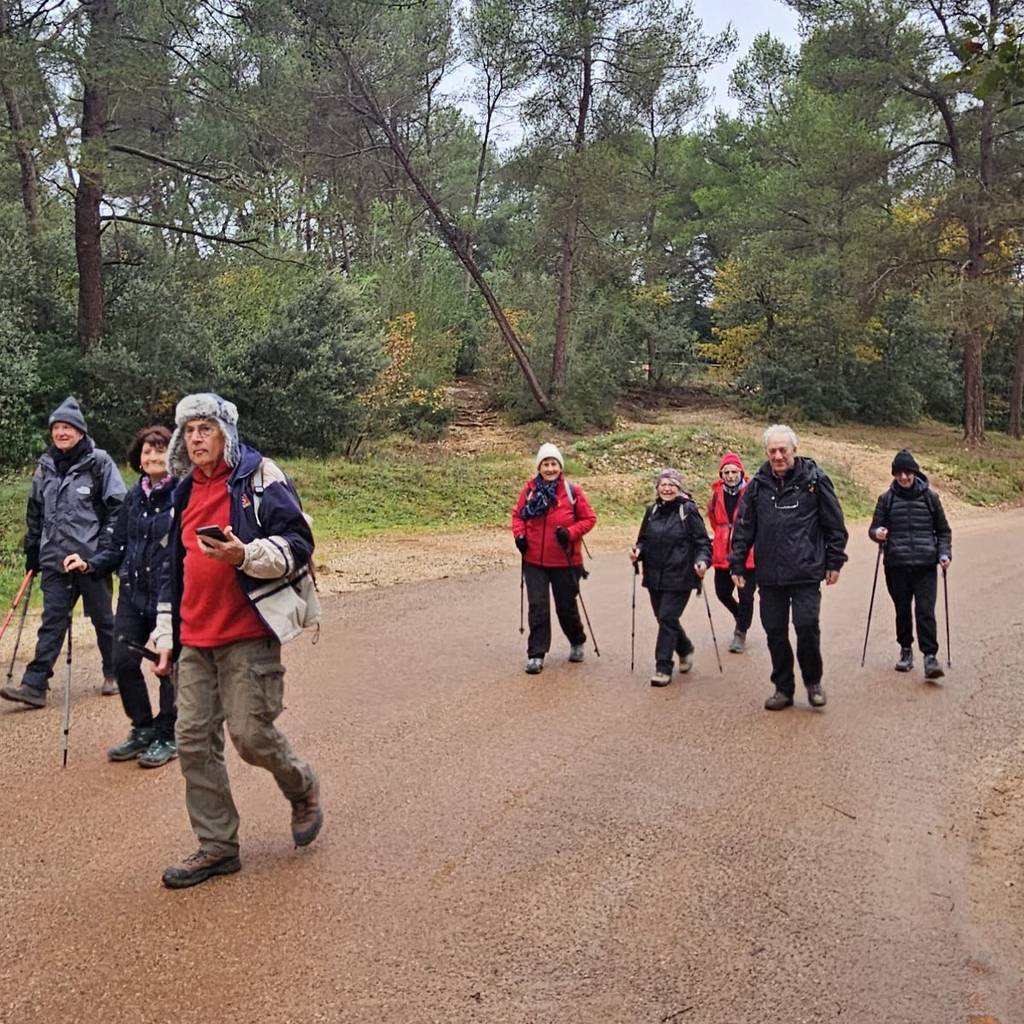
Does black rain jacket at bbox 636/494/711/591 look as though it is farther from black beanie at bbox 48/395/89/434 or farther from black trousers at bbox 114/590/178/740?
black beanie at bbox 48/395/89/434

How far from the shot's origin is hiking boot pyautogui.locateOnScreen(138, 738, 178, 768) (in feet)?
18.3

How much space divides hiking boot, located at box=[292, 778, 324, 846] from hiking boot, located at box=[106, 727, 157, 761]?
1.67m

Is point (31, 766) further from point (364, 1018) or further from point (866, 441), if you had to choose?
point (866, 441)

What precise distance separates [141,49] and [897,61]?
1992 cm

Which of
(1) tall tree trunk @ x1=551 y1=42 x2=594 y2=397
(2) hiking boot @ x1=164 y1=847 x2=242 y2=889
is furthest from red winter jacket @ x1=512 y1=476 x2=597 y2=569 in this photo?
(1) tall tree trunk @ x1=551 y1=42 x2=594 y2=397

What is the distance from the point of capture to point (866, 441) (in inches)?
1237

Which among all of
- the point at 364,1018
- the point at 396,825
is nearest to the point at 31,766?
the point at 396,825

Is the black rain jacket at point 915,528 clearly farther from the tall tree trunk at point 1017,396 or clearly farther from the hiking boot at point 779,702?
the tall tree trunk at point 1017,396

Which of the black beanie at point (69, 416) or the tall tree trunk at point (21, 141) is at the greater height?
the tall tree trunk at point (21, 141)

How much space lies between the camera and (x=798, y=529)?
696 centimetres

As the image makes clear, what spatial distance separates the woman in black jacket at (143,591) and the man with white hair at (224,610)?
53.4 inches

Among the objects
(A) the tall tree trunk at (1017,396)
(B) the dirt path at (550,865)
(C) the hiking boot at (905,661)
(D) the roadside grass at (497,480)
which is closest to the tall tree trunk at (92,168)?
(D) the roadside grass at (497,480)

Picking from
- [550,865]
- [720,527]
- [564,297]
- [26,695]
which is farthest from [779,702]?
[564,297]

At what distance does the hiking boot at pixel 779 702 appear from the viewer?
7035 mm
